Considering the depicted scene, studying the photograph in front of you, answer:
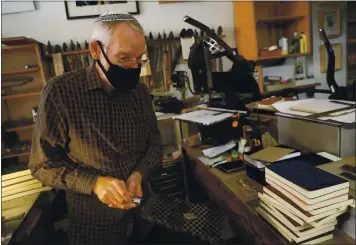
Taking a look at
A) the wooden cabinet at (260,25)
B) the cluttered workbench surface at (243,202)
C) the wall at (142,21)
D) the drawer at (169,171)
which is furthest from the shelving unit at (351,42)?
the wooden cabinet at (260,25)

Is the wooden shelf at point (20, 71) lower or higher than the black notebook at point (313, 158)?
higher

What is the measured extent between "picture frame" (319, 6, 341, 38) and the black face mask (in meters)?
0.53

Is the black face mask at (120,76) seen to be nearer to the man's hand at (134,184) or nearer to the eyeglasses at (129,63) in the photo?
the eyeglasses at (129,63)

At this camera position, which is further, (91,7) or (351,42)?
(91,7)

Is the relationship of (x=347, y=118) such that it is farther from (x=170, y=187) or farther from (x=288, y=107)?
(x=170, y=187)

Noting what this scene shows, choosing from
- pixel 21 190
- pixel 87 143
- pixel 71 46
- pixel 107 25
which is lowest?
pixel 21 190

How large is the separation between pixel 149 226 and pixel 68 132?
0.44 meters

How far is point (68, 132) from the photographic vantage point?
827mm

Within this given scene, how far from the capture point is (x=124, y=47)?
808 millimetres

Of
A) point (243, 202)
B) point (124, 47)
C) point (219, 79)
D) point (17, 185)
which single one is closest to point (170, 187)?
point (219, 79)

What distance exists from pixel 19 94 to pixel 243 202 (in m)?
1.72

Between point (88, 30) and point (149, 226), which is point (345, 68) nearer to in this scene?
point (149, 226)

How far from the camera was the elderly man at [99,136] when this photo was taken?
799 mm

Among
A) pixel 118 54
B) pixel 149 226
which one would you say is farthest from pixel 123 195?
pixel 118 54
